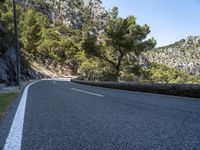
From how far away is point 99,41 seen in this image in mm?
35531

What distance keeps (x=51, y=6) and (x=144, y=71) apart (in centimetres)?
12380

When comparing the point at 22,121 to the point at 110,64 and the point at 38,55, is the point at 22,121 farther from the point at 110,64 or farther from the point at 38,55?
the point at 38,55

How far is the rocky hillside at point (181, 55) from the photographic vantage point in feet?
531

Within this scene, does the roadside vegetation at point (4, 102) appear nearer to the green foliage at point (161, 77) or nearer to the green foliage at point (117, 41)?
the green foliage at point (117, 41)

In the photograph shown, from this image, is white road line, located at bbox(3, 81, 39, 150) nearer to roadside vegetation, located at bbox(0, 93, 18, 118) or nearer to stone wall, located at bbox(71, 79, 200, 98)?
roadside vegetation, located at bbox(0, 93, 18, 118)

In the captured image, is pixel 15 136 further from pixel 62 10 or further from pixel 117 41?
pixel 62 10

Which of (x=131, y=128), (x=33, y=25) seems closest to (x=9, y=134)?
(x=131, y=128)

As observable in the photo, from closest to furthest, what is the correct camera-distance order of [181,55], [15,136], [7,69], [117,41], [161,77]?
[15,136], [7,69], [117,41], [161,77], [181,55]

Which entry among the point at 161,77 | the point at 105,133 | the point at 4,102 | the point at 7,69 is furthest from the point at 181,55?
the point at 105,133

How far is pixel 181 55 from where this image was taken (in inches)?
7023

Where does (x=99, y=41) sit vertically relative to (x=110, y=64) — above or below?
above

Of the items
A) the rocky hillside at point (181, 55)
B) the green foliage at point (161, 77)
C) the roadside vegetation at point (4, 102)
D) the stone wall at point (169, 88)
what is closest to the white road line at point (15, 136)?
the roadside vegetation at point (4, 102)

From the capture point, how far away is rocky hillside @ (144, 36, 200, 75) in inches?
6367

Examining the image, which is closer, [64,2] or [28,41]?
[28,41]
